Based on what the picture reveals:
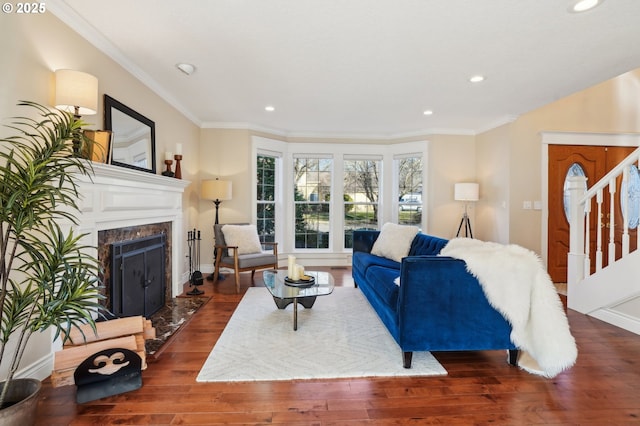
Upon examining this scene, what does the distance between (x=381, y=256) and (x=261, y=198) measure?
7.94ft

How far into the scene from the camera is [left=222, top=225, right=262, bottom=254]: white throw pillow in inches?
177

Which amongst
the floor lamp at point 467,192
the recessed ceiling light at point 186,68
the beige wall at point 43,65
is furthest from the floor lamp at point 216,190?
the floor lamp at point 467,192

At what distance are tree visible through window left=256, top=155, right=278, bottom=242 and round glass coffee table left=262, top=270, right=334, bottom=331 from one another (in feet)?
6.71

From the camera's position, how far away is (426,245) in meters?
3.55

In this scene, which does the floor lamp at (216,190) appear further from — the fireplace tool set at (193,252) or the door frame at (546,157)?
the door frame at (546,157)

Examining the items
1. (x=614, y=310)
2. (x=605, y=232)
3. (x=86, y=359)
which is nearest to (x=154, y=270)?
(x=86, y=359)

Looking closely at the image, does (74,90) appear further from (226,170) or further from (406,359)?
(226,170)

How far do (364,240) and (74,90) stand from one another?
3470 millimetres

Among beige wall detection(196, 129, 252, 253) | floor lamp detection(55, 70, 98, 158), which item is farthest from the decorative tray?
beige wall detection(196, 129, 252, 253)

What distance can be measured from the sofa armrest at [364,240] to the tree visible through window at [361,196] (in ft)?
4.57

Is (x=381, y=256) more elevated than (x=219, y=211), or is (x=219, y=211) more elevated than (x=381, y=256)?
(x=219, y=211)

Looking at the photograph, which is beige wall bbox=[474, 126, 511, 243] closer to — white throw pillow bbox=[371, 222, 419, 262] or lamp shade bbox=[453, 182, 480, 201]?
lamp shade bbox=[453, 182, 480, 201]

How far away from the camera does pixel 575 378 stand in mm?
2117

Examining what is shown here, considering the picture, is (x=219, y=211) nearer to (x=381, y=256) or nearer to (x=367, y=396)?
(x=381, y=256)
